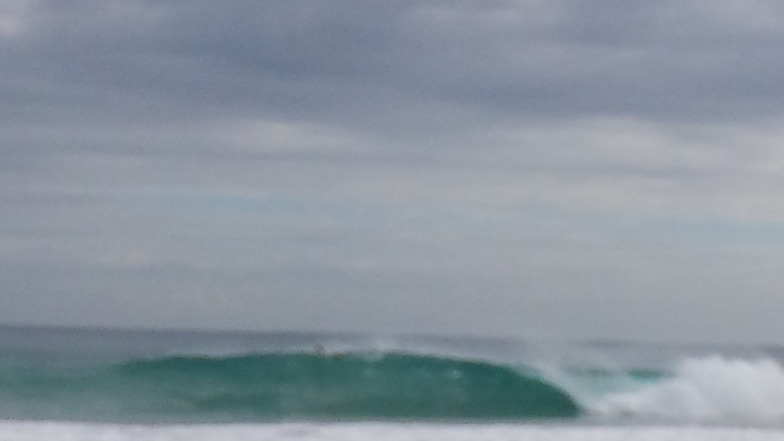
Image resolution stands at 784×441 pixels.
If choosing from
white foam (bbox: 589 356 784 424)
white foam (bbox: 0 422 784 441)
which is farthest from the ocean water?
white foam (bbox: 0 422 784 441)

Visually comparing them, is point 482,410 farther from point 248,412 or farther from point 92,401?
point 92,401

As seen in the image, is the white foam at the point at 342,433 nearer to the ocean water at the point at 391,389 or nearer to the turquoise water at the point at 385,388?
the ocean water at the point at 391,389

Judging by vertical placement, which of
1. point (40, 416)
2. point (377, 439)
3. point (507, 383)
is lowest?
point (377, 439)

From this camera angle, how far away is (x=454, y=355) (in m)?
25.3

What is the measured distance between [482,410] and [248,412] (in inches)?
169

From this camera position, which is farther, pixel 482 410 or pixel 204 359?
pixel 204 359

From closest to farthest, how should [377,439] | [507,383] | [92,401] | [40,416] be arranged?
[377,439]
[40,416]
[92,401]
[507,383]

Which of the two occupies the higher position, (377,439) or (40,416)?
(40,416)

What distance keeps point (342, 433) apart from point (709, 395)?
39.2 feet

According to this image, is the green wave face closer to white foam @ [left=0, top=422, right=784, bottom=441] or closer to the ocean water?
the ocean water

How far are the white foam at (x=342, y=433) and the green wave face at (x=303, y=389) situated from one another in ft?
24.6

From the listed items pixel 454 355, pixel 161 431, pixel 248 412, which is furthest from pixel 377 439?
pixel 454 355

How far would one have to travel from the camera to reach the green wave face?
21.3m

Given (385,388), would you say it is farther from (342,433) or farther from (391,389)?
(342,433)
